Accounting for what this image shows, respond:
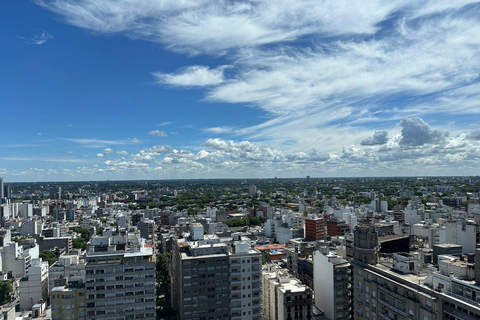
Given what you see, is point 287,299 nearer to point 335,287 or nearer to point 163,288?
point 335,287

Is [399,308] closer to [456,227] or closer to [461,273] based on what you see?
[461,273]

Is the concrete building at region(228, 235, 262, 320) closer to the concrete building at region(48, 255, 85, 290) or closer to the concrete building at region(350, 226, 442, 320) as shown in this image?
the concrete building at region(350, 226, 442, 320)

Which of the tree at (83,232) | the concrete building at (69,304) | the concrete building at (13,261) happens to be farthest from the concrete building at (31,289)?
the tree at (83,232)

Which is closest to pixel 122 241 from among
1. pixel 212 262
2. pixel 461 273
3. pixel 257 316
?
pixel 212 262

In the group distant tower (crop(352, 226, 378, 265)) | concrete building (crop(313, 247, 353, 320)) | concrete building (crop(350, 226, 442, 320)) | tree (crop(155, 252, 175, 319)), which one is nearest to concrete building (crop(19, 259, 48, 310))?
tree (crop(155, 252, 175, 319))

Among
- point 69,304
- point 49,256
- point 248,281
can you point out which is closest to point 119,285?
point 69,304

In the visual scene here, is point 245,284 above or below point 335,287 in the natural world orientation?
above

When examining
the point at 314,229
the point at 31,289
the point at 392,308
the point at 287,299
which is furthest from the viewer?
the point at 314,229
